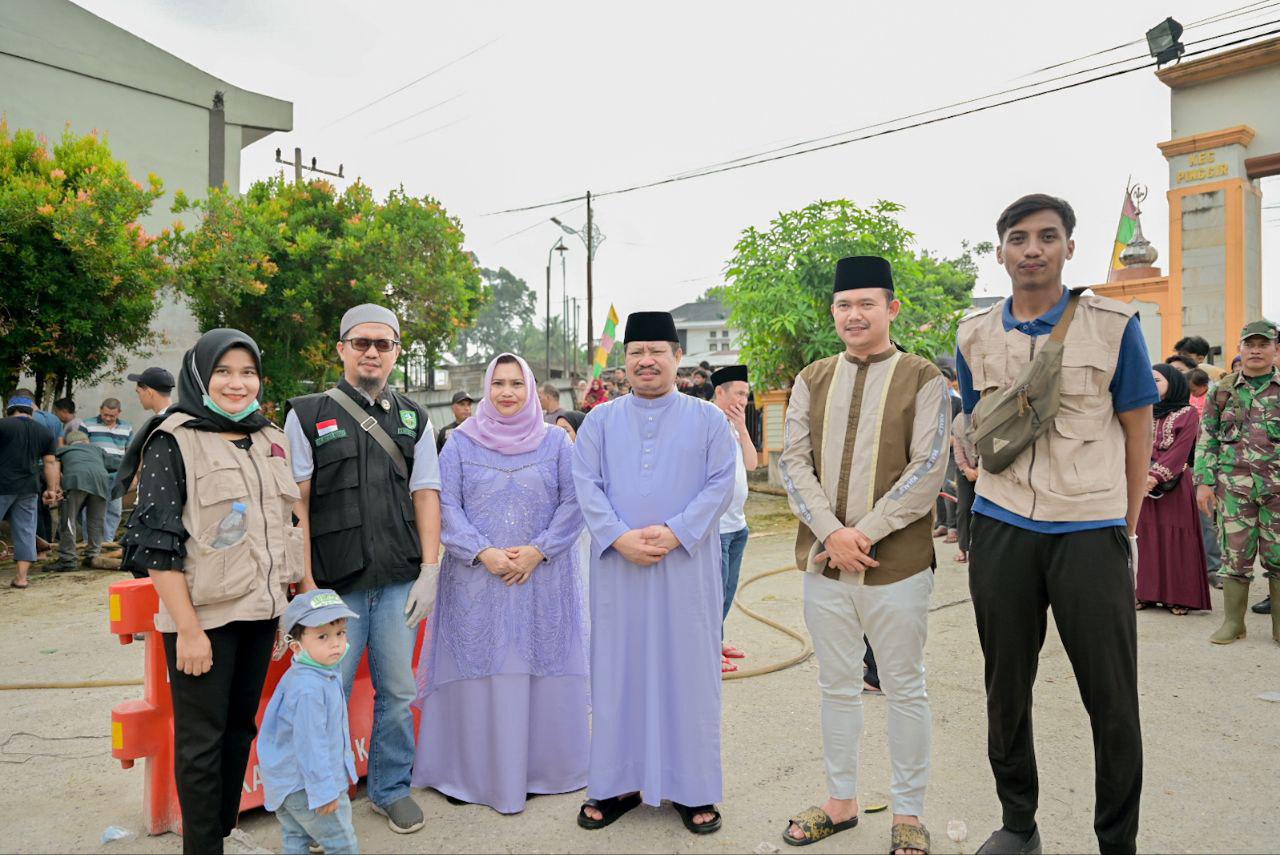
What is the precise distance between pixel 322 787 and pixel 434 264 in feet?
47.3

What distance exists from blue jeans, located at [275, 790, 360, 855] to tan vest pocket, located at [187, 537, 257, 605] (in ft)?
2.27

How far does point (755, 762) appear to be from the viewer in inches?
150

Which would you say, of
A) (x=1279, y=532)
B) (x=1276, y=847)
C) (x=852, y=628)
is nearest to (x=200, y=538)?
(x=852, y=628)

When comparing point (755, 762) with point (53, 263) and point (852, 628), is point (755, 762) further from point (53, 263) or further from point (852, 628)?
point (53, 263)

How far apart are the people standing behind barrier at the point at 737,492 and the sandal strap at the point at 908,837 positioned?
200cm

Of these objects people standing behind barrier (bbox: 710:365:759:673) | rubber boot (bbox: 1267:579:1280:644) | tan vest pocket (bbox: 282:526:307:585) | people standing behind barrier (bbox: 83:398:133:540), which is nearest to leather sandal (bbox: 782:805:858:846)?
people standing behind barrier (bbox: 710:365:759:673)

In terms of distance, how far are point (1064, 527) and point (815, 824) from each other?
1393 mm

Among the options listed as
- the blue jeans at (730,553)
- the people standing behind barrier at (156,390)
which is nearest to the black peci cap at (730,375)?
the blue jeans at (730,553)

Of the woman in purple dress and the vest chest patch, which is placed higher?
the vest chest patch

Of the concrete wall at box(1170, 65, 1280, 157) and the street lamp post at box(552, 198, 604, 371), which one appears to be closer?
the concrete wall at box(1170, 65, 1280, 157)

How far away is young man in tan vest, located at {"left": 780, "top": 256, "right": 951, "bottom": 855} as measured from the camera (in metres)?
2.99

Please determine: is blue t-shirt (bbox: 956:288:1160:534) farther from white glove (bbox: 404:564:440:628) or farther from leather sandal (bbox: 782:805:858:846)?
→ white glove (bbox: 404:564:440:628)

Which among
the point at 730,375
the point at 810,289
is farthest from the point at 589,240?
the point at 730,375

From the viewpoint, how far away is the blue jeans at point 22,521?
27.8 feet
